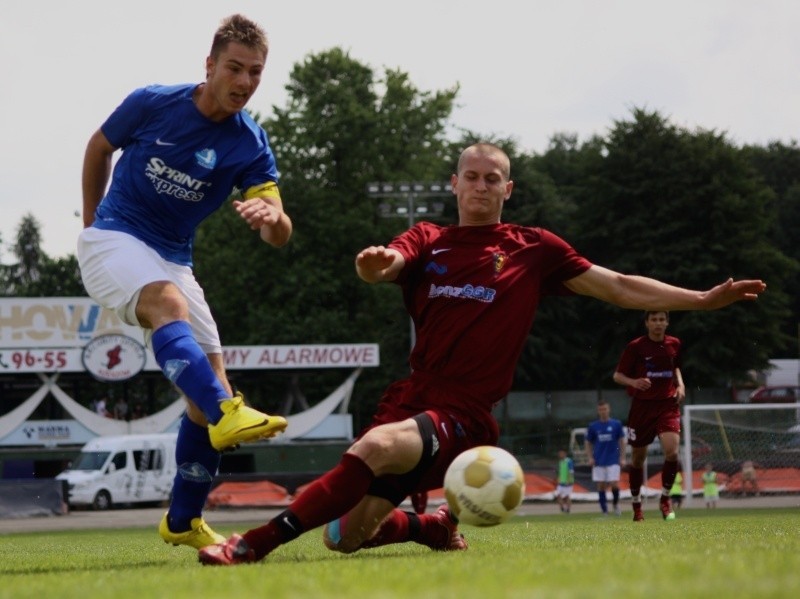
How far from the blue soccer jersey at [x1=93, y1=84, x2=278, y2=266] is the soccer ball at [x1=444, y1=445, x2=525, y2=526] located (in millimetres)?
2126

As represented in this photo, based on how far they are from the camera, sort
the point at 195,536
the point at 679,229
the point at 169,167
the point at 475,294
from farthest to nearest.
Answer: the point at 679,229 < the point at 195,536 < the point at 169,167 < the point at 475,294

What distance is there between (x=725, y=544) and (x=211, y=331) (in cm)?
315

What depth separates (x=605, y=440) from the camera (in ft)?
83.8

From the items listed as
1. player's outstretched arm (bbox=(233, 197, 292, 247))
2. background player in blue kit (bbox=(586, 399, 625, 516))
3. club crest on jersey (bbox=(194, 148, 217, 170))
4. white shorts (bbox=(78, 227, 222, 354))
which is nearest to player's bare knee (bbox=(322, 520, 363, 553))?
white shorts (bbox=(78, 227, 222, 354))

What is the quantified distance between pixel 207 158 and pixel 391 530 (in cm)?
239

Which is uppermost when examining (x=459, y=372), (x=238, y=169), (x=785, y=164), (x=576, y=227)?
(x=785, y=164)

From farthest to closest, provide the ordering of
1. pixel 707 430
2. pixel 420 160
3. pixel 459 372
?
pixel 420 160 < pixel 707 430 < pixel 459 372

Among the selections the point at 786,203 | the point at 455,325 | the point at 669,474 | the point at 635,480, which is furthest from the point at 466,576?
the point at 786,203

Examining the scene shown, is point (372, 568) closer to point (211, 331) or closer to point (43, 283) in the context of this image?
point (211, 331)

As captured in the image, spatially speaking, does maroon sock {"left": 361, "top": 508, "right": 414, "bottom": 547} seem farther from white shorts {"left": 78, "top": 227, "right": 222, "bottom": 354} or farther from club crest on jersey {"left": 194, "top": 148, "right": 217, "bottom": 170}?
club crest on jersey {"left": 194, "top": 148, "right": 217, "bottom": 170}

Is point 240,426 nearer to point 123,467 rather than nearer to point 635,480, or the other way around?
point 635,480

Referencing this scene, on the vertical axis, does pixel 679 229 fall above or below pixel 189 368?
above

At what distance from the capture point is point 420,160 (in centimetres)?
6100

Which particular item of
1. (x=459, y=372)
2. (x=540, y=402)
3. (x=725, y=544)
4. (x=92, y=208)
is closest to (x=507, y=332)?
(x=459, y=372)
